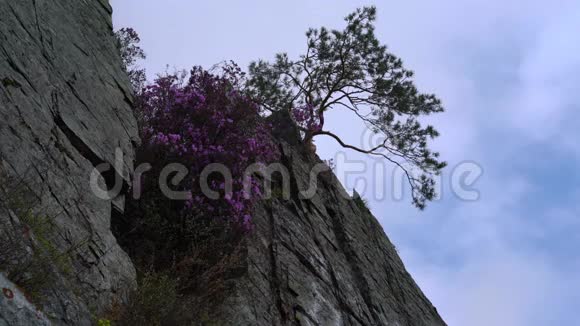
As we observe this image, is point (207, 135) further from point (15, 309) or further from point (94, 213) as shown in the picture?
point (15, 309)

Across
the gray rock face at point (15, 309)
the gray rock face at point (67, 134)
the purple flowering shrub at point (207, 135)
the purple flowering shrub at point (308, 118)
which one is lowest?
the gray rock face at point (15, 309)

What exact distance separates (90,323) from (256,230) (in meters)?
5.05

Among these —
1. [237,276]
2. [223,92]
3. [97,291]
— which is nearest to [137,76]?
[223,92]

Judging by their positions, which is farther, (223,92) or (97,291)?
(223,92)

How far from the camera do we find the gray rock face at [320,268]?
10055 millimetres

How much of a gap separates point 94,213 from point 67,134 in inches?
46.6

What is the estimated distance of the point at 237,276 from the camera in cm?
984

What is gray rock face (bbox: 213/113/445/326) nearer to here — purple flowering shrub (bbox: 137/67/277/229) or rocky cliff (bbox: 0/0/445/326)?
rocky cliff (bbox: 0/0/445/326)

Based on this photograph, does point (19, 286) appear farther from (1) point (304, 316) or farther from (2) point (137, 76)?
(2) point (137, 76)

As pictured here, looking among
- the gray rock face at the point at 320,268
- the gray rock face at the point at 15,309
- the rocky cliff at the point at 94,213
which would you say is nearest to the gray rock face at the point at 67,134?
the rocky cliff at the point at 94,213

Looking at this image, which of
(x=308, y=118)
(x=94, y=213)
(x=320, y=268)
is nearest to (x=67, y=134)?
(x=94, y=213)

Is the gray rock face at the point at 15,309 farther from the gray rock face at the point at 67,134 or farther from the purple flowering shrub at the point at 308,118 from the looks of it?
the purple flowering shrub at the point at 308,118

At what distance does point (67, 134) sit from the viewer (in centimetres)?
838

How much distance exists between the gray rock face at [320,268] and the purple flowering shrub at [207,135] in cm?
98
